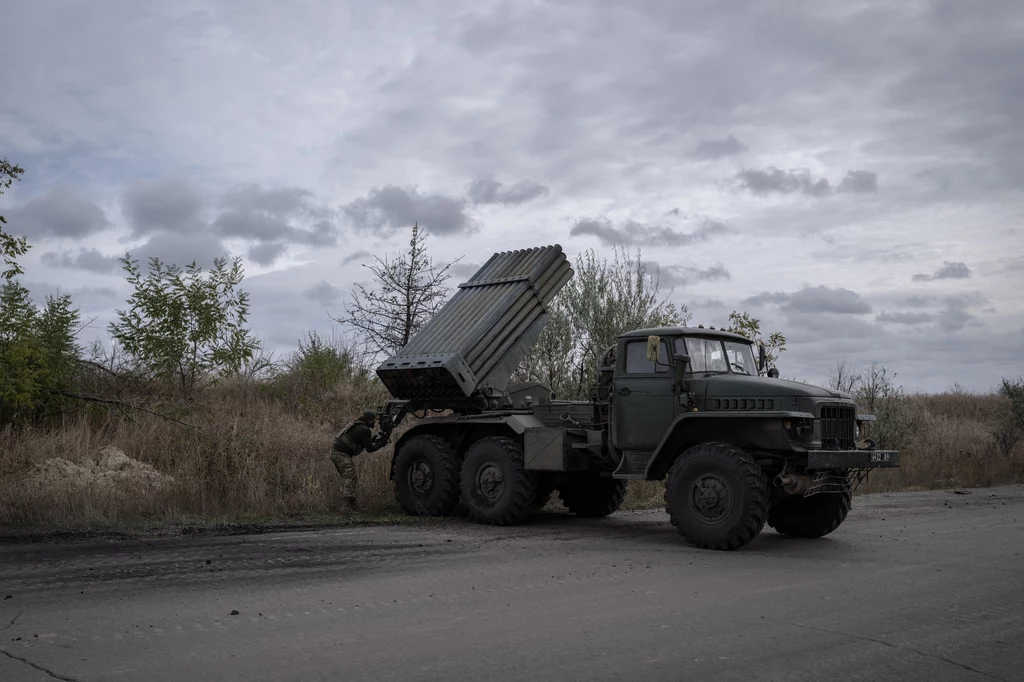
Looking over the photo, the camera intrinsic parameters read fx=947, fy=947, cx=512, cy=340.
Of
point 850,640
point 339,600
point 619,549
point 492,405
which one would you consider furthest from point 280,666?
point 492,405

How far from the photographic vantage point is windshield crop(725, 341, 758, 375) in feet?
41.3

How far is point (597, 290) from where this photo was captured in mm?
23844

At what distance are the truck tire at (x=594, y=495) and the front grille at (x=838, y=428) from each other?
3.80 m

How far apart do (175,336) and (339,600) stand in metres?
11.9

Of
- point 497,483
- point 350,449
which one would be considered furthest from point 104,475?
point 497,483

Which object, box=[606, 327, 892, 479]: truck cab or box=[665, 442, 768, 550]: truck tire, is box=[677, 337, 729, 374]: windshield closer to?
box=[606, 327, 892, 479]: truck cab

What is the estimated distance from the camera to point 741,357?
12.8 metres

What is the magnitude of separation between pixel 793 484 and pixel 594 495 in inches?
175

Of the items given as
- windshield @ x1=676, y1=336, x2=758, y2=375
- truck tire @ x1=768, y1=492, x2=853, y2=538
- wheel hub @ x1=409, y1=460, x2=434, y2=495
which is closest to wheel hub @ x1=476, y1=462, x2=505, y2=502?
wheel hub @ x1=409, y1=460, x2=434, y2=495

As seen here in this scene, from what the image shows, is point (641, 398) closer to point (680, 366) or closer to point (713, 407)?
point (680, 366)

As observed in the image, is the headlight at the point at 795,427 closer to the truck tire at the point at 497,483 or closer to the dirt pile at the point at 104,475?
the truck tire at the point at 497,483

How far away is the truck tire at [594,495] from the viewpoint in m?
14.6

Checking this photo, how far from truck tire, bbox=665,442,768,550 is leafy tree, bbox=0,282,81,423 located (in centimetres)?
1026

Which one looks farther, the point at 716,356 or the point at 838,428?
the point at 716,356
